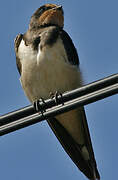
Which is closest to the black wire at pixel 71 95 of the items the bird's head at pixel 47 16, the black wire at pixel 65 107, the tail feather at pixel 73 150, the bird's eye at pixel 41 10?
the black wire at pixel 65 107

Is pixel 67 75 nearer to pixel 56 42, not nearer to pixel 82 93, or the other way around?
pixel 56 42

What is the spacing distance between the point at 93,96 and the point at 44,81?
7.04 feet

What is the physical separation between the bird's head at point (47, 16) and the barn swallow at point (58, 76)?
13.6 inches

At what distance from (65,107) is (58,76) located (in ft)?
6.51

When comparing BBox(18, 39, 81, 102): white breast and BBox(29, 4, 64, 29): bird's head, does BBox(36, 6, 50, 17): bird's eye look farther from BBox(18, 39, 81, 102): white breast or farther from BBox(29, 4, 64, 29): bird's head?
BBox(18, 39, 81, 102): white breast

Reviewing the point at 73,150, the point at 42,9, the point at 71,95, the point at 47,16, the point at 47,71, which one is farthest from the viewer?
the point at 42,9

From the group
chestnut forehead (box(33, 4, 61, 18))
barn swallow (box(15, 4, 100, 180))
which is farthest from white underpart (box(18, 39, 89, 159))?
chestnut forehead (box(33, 4, 61, 18))

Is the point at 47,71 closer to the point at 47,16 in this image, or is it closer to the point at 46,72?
the point at 46,72

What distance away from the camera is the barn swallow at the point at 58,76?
197 inches

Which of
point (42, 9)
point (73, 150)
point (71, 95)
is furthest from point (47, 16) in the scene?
point (71, 95)

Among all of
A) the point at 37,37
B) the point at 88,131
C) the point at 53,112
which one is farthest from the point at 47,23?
the point at 53,112

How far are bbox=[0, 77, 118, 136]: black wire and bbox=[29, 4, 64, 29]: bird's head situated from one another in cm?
291

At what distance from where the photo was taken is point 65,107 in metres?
3.09

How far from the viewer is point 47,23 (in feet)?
19.5
